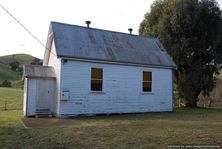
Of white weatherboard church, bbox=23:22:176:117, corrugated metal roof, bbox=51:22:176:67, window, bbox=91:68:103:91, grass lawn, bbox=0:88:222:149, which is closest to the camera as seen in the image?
grass lawn, bbox=0:88:222:149

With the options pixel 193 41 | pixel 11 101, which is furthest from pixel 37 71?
pixel 193 41

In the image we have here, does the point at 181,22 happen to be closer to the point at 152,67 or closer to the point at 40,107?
the point at 152,67

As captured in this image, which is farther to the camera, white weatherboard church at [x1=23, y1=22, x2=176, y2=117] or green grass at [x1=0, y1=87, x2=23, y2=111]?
green grass at [x1=0, y1=87, x2=23, y2=111]

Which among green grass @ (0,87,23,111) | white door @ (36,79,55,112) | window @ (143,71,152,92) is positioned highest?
window @ (143,71,152,92)

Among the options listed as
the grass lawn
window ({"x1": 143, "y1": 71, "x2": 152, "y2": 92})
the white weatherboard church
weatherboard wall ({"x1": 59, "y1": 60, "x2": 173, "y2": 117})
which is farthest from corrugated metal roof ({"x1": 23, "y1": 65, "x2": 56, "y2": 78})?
the grass lawn

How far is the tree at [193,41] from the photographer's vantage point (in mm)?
27422

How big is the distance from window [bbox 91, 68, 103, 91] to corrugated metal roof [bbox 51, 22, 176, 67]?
32.3 inches

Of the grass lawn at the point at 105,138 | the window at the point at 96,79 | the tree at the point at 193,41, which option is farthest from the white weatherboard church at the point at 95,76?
the grass lawn at the point at 105,138

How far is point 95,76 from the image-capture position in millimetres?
18688

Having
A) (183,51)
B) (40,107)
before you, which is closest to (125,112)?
(40,107)

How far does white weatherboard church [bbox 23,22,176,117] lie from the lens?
17.7m

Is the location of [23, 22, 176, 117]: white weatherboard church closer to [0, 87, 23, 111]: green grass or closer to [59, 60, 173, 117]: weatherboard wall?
[59, 60, 173, 117]: weatherboard wall

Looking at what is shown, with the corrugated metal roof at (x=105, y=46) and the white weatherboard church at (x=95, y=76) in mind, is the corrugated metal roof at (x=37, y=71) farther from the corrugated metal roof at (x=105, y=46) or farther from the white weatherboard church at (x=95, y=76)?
the corrugated metal roof at (x=105, y=46)

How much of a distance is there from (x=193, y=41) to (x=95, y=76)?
1239 centimetres
